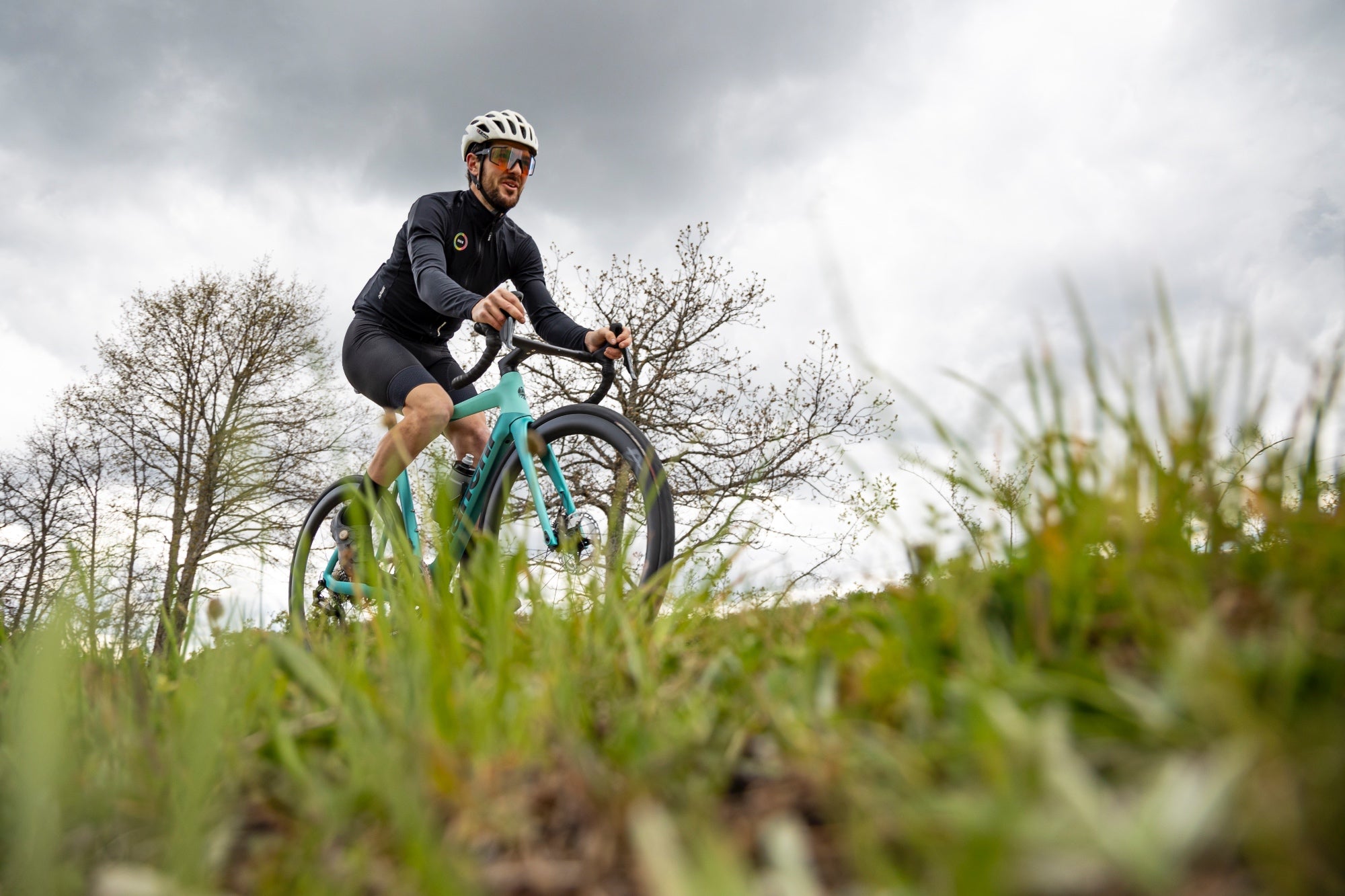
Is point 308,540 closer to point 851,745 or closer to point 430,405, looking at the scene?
point 430,405

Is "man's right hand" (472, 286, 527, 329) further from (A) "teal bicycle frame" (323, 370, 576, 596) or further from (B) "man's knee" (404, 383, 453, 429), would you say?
(B) "man's knee" (404, 383, 453, 429)

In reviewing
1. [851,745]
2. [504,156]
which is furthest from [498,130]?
[851,745]

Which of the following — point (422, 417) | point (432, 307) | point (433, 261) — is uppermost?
point (433, 261)

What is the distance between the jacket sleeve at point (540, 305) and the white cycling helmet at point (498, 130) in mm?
671

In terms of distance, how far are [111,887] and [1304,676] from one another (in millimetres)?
1081

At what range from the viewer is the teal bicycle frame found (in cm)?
385

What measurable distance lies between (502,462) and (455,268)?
4.64 ft

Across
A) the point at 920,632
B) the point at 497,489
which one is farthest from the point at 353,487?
the point at 497,489

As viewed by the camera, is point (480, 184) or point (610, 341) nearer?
point (610, 341)

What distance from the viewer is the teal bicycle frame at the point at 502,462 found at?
3.85 m

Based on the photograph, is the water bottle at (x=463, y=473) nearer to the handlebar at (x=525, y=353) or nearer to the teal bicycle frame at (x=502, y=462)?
the teal bicycle frame at (x=502, y=462)

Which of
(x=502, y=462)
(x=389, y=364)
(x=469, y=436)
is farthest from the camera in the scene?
(x=469, y=436)

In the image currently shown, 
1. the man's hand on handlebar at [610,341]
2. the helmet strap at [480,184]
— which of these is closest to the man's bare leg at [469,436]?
the man's hand on handlebar at [610,341]

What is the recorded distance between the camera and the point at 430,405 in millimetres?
4398
